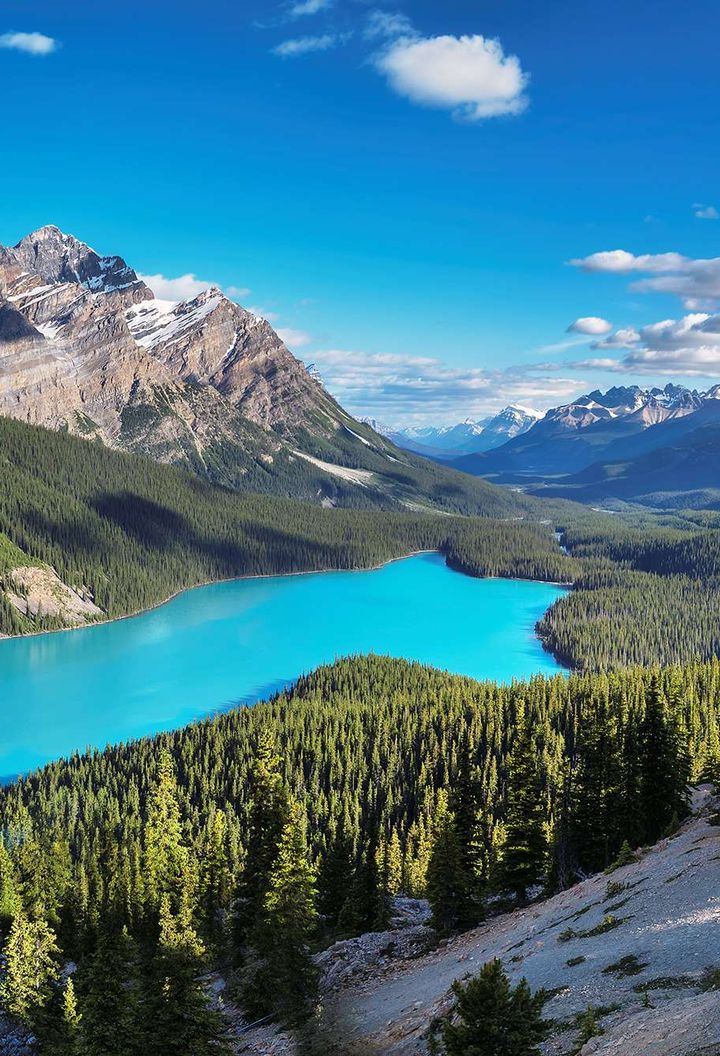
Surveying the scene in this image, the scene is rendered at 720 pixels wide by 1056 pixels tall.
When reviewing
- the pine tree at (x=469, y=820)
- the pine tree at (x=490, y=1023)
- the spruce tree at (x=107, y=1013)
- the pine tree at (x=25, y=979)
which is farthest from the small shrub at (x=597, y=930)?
the pine tree at (x=25, y=979)

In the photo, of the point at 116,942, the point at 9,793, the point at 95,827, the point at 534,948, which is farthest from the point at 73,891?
the point at 534,948

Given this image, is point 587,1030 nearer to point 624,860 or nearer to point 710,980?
point 710,980

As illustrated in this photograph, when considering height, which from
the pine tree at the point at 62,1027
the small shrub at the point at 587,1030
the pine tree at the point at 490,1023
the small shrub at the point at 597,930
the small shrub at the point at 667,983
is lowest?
the pine tree at the point at 62,1027

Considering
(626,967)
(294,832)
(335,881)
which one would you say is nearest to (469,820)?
(294,832)

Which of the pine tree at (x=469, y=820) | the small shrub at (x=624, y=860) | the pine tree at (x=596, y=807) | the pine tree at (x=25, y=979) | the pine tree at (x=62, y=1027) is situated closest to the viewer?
the pine tree at (x=62, y=1027)

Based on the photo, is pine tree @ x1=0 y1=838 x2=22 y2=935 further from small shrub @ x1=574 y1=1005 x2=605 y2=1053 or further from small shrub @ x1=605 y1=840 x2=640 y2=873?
small shrub @ x1=574 y1=1005 x2=605 y2=1053

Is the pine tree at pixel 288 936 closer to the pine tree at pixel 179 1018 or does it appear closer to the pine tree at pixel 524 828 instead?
the pine tree at pixel 179 1018

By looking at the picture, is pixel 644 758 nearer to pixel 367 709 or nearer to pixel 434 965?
pixel 434 965
